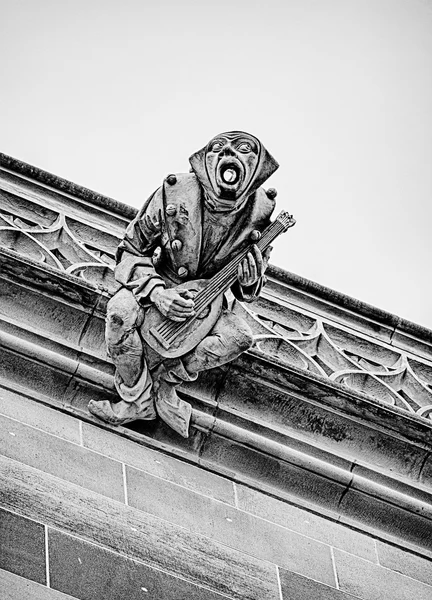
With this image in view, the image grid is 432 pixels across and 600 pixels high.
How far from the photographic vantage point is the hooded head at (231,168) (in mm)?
5535

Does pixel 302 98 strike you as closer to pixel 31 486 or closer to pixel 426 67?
pixel 426 67

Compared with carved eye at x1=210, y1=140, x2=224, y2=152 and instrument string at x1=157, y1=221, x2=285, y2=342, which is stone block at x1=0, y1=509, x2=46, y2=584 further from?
carved eye at x1=210, y1=140, x2=224, y2=152

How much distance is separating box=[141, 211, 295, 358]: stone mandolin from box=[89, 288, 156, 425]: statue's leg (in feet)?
0.23

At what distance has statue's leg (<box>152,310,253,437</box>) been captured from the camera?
5574mm

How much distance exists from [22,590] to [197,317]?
1814mm

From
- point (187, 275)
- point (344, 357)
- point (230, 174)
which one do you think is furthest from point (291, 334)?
point (230, 174)

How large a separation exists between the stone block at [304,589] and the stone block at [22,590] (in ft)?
3.49

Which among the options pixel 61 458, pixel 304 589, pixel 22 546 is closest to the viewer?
pixel 22 546

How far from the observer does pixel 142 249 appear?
18.8 feet

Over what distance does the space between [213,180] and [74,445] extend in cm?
129

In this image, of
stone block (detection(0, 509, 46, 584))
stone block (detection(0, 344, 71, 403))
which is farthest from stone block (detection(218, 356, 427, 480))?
stone block (detection(0, 509, 46, 584))

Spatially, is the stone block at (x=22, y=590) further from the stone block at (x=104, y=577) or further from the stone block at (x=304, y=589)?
the stone block at (x=304, y=589)

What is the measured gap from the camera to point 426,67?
14.2m

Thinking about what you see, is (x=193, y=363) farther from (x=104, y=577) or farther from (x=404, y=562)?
(x=104, y=577)
